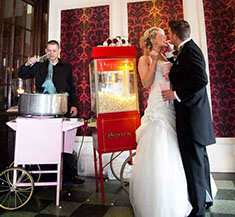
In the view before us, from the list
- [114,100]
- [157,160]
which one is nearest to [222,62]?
[114,100]

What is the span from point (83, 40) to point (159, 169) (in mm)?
2584

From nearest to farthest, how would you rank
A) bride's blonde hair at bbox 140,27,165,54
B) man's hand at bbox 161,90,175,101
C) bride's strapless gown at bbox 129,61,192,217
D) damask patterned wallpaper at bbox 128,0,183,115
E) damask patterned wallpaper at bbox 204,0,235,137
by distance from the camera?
bride's strapless gown at bbox 129,61,192,217
man's hand at bbox 161,90,175,101
bride's blonde hair at bbox 140,27,165,54
damask patterned wallpaper at bbox 204,0,235,137
damask patterned wallpaper at bbox 128,0,183,115

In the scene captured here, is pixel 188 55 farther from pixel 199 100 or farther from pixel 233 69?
pixel 233 69

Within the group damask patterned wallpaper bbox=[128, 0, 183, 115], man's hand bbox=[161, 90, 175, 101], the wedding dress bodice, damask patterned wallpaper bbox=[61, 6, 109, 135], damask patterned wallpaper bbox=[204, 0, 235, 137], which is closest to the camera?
man's hand bbox=[161, 90, 175, 101]

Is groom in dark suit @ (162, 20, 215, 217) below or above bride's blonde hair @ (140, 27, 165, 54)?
below

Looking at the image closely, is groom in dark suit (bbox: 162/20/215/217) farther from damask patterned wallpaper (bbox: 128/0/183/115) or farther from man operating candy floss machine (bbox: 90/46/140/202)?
damask patterned wallpaper (bbox: 128/0/183/115)

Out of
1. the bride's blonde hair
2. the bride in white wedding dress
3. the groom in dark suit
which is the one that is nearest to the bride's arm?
the bride in white wedding dress

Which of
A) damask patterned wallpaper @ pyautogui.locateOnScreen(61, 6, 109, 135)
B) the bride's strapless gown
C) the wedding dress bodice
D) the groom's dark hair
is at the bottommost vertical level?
the bride's strapless gown

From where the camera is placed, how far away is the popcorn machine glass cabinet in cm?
211

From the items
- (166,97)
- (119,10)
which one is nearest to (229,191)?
(166,97)

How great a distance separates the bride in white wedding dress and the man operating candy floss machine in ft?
0.93

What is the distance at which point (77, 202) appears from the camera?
2049 mm

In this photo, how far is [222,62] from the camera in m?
2.99

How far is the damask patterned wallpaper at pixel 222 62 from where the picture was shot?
2953 mm
